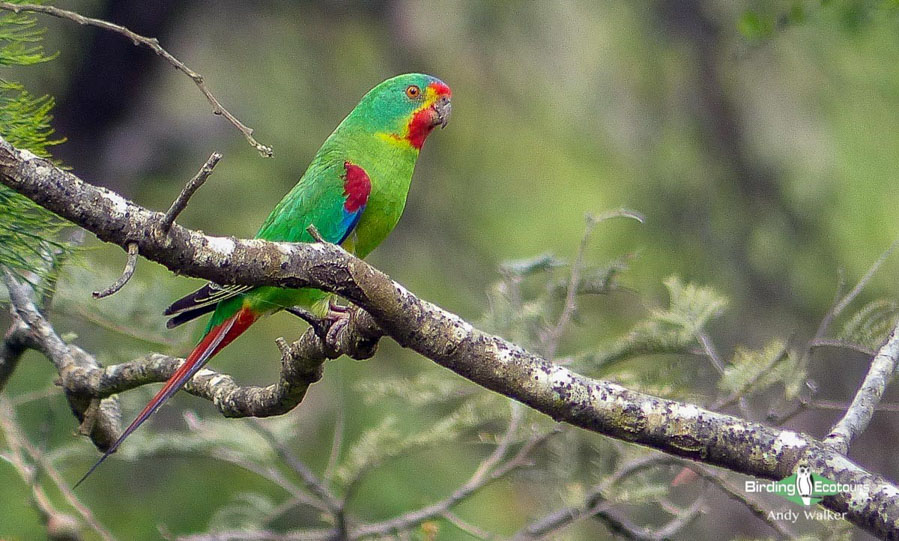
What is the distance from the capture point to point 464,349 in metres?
2.28

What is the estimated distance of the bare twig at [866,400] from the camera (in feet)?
7.32

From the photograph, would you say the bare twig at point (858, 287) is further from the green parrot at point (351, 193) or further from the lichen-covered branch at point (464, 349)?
the green parrot at point (351, 193)

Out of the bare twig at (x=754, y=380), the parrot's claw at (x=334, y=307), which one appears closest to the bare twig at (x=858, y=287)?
the bare twig at (x=754, y=380)

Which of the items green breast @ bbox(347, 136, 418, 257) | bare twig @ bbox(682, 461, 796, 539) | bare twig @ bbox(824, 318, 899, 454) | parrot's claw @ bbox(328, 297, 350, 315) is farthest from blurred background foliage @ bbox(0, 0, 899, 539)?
bare twig @ bbox(824, 318, 899, 454)

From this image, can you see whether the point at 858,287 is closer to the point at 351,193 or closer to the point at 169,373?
the point at 351,193

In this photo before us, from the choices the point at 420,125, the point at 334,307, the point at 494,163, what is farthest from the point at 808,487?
the point at 494,163

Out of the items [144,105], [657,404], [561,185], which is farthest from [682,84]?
[657,404]

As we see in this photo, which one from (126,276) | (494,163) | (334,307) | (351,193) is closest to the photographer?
(126,276)

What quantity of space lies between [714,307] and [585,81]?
14.7ft

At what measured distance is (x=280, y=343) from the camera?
8.25ft

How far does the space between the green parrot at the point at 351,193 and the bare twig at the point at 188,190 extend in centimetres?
114

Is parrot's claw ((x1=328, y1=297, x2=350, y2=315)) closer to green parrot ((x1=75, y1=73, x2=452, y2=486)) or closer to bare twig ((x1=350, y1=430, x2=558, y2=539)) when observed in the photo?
green parrot ((x1=75, y1=73, x2=452, y2=486))

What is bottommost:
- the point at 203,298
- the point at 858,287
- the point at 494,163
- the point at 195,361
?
the point at 195,361

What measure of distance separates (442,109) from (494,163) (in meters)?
3.53
